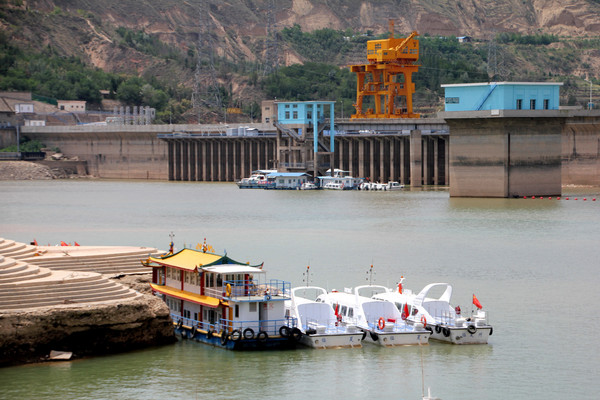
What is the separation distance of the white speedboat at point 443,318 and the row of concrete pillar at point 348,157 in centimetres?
8427

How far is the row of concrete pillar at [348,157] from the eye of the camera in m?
126

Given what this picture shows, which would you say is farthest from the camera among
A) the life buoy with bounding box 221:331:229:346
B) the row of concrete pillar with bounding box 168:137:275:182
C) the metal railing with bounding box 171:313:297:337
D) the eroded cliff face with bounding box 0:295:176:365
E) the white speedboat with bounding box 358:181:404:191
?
the row of concrete pillar with bounding box 168:137:275:182

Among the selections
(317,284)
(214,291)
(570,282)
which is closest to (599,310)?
(570,282)

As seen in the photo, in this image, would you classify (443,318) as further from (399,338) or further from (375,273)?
(375,273)

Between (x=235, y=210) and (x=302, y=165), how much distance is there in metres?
41.0

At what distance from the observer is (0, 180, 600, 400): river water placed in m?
32.9

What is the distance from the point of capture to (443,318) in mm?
39188

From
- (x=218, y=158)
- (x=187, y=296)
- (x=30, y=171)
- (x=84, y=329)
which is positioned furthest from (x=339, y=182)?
(x=84, y=329)

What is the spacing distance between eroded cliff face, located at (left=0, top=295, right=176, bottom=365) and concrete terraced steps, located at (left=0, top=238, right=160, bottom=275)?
6.49 metres

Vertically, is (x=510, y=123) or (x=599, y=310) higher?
(x=510, y=123)

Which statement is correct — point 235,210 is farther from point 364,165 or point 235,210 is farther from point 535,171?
point 364,165

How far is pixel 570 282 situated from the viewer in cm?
4988

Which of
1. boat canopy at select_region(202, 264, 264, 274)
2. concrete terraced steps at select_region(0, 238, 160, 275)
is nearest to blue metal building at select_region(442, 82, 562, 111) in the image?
concrete terraced steps at select_region(0, 238, 160, 275)

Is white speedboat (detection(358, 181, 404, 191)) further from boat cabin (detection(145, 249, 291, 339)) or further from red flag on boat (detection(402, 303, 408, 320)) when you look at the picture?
red flag on boat (detection(402, 303, 408, 320))
